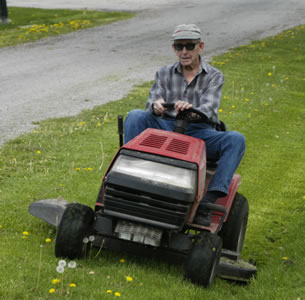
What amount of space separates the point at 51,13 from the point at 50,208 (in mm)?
17060

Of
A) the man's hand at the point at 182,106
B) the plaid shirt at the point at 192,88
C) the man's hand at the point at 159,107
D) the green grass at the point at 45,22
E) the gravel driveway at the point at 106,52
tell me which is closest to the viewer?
the man's hand at the point at 182,106

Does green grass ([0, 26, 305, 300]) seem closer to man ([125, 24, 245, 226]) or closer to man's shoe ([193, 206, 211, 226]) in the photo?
man's shoe ([193, 206, 211, 226])

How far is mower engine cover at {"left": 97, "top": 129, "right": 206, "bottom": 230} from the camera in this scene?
3.75 m

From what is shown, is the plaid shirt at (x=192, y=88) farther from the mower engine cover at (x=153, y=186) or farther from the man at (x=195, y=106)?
the mower engine cover at (x=153, y=186)

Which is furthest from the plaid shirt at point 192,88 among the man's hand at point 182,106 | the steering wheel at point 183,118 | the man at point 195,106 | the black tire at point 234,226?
the black tire at point 234,226

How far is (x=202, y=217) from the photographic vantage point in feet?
13.5

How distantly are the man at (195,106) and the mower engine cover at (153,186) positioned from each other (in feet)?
1.11

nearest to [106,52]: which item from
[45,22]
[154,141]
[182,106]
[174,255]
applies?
[45,22]

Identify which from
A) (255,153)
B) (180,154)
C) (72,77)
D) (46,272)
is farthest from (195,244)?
(72,77)

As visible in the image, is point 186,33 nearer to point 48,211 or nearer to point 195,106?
point 195,106

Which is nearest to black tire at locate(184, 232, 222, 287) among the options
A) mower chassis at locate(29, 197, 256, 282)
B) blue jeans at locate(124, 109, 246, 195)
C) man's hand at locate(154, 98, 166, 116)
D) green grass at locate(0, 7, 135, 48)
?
mower chassis at locate(29, 197, 256, 282)

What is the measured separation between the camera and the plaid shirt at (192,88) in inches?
182

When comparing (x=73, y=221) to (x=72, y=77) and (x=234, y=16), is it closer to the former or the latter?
(x=72, y=77)

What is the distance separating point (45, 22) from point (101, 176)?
13.3m
